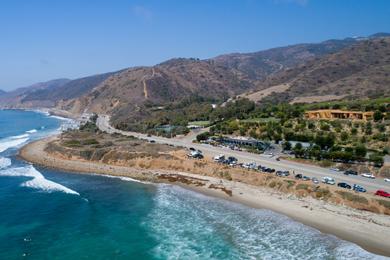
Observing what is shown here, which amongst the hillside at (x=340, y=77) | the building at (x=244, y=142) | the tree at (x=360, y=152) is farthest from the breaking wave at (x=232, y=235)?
the hillside at (x=340, y=77)

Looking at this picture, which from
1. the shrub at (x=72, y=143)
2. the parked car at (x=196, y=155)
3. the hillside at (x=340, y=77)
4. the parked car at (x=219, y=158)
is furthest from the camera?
the hillside at (x=340, y=77)

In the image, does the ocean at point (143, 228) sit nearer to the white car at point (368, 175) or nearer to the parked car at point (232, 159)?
the parked car at point (232, 159)

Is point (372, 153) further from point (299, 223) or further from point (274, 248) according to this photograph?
point (274, 248)

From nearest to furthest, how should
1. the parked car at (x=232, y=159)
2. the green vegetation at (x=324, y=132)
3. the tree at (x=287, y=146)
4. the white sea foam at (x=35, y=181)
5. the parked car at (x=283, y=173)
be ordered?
the parked car at (x=283, y=173), the white sea foam at (x=35, y=181), the green vegetation at (x=324, y=132), the parked car at (x=232, y=159), the tree at (x=287, y=146)

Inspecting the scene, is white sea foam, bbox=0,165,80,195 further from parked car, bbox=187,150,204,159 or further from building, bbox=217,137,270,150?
building, bbox=217,137,270,150

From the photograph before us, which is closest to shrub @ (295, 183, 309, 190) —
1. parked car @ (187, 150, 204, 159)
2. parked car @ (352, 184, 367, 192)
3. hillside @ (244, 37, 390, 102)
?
parked car @ (352, 184, 367, 192)

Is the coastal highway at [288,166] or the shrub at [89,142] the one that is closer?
the coastal highway at [288,166]

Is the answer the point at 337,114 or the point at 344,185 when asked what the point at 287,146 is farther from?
the point at 337,114
